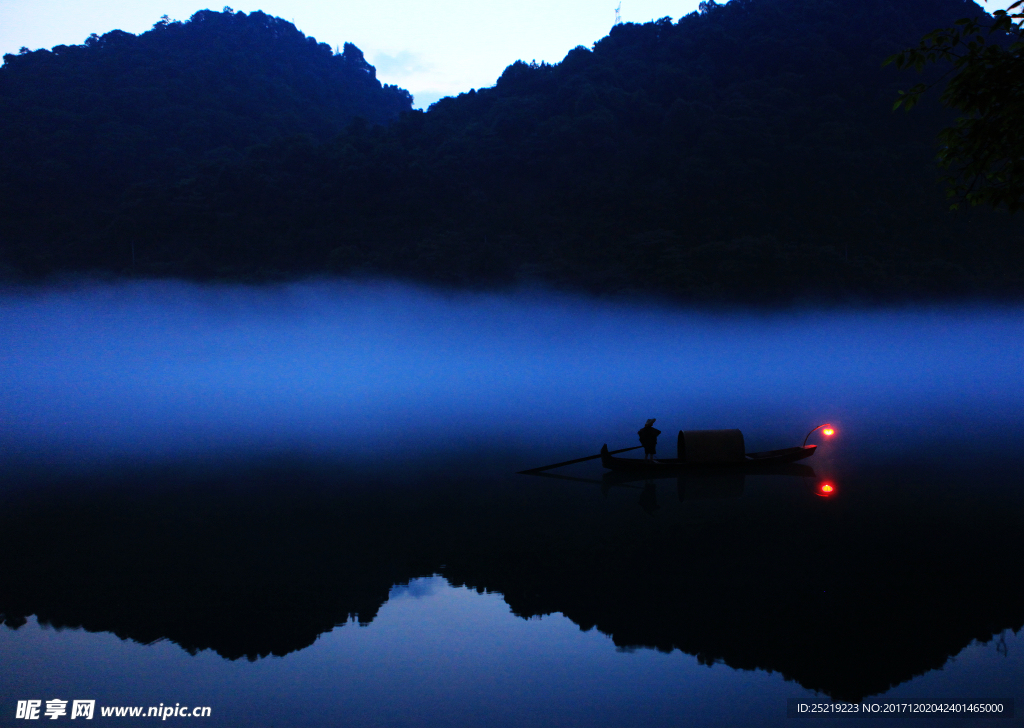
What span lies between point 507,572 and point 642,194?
106m

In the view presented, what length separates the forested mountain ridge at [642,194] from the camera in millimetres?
99375

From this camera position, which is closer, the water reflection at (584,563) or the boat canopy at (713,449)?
the water reflection at (584,563)

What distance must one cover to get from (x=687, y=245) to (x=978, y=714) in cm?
9930

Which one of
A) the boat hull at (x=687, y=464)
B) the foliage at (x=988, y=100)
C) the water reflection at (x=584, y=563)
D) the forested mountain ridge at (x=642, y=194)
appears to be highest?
the forested mountain ridge at (x=642, y=194)

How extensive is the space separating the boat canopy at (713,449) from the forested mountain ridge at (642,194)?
80.0 meters

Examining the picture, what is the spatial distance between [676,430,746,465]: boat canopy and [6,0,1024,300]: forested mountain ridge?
80.0 metres

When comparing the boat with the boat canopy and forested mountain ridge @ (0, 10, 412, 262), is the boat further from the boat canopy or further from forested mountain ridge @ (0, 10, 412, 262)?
forested mountain ridge @ (0, 10, 412, 262)

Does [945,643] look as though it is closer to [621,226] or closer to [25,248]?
[621,226]

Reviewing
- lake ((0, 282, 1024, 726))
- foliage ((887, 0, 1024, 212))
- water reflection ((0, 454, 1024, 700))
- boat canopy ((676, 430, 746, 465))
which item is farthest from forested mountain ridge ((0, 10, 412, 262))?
foliage ((887, 0, 1024, 212))

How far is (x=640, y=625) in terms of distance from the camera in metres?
10.3

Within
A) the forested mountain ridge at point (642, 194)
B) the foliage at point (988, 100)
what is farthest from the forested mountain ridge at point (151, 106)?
the foliage at point (988, 100)

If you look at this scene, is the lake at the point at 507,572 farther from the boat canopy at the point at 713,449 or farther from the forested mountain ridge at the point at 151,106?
the forested mountain ridge at the point at 151,106

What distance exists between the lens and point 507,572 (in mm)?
12719

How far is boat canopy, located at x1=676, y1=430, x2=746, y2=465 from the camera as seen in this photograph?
762 inches
